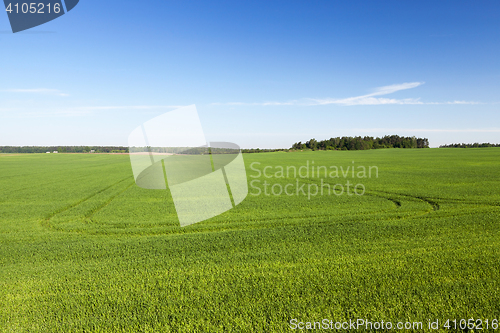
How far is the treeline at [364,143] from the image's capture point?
122562 mm

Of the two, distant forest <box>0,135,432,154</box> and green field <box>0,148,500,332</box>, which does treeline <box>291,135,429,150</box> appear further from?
green field <box>0,148,500,332</box>

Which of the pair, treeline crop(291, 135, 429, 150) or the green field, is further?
treeline crop(291, 135, 429, 150)

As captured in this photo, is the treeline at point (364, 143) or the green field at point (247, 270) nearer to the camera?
the green field at point (247, 270)

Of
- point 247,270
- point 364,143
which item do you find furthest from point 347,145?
point 247,270

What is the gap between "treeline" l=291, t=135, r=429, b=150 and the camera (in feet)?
402

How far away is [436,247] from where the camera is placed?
23.5 ft

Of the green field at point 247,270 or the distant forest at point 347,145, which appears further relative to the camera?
the distant forest at point 347,145

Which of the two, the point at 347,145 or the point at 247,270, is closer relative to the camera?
the point at 247,270

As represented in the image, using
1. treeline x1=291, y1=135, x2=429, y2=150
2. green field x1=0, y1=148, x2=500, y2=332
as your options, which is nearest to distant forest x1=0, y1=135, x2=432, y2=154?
treeline x1=291, y1=135, x2=429, y2=150

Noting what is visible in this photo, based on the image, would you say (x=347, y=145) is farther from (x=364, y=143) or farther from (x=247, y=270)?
(x=247, y=270)

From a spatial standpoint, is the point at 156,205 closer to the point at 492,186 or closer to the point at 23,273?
the point at 23,273

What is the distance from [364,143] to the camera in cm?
12169

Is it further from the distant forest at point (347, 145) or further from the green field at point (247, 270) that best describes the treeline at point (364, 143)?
the green field at point (247, 270)

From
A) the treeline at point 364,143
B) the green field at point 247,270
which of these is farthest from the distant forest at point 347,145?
the green field at point 247,270
